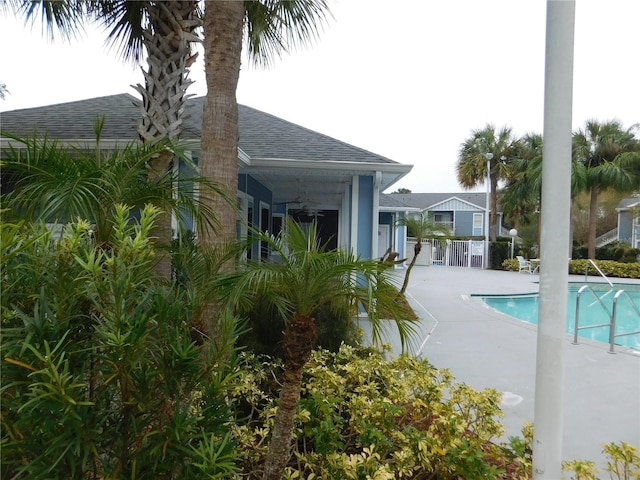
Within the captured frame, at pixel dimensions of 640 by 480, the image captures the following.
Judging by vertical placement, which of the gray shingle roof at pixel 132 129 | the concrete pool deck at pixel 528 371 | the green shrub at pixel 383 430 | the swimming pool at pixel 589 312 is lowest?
the swimming pool at pixel 589 312

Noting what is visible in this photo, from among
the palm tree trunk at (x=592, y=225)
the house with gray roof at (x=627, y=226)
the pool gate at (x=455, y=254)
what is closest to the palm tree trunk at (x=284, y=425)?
the pool gate at (x=455, y=254)

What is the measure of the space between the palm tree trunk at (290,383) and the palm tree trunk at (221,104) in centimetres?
149

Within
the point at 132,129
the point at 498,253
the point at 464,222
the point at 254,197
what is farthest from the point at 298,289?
the point at 464,222

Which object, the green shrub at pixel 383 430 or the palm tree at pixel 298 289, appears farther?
the green shrub at pixel 383 430

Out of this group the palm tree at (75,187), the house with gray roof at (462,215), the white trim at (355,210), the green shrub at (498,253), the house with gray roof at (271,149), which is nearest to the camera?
the palm tree at (75,187)

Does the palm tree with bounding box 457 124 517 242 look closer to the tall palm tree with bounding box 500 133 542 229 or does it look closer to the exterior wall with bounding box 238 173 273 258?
the tall palm tree with bounding box 500 133 542 229

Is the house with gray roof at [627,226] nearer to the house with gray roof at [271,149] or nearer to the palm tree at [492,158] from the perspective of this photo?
the palm tree at [492,158]

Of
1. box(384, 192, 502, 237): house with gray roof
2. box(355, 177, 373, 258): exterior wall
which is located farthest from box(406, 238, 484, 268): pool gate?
box(355, 177, 373, 258): exterior wall

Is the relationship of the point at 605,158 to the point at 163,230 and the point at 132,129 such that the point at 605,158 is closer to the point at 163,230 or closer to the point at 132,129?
the point at 132,129

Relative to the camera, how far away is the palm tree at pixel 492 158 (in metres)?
28.3

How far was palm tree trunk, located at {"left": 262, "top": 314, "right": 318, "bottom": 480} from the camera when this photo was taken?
2285 millimetres

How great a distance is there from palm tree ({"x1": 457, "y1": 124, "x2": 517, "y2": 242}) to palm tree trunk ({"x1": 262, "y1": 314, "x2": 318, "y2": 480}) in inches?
1091

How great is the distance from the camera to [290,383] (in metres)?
2.38

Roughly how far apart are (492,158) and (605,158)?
21.4 ft
